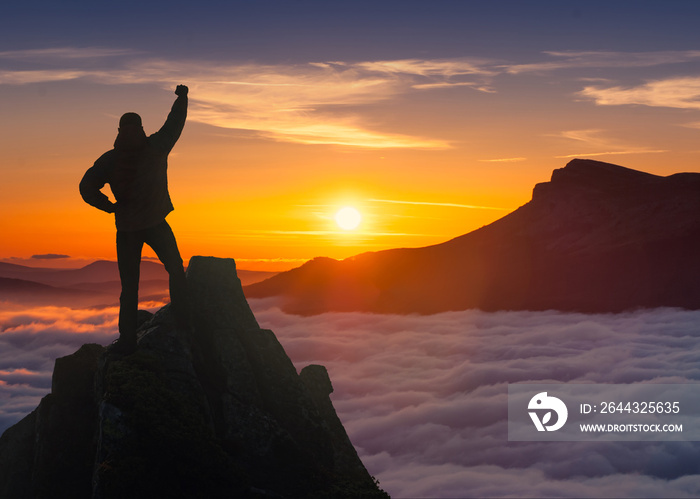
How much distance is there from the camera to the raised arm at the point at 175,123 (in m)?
15.8

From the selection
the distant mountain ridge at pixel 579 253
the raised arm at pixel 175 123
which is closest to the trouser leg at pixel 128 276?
the raised arm at pixel 175 123

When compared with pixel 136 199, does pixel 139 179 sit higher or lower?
higher

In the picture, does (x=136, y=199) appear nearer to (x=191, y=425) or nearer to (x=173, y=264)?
(x=173, y=264)

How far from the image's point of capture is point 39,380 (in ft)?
622

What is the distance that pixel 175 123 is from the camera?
634 inches

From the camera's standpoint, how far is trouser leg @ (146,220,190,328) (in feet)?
53.4

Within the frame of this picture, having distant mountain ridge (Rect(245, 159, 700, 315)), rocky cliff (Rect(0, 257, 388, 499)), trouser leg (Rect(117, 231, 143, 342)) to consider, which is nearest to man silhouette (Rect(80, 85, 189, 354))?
trouser leg (Rect(117, 231, 143, 342))

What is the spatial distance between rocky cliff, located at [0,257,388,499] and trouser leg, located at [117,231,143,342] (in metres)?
0.58

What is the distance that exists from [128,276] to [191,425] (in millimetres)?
4512

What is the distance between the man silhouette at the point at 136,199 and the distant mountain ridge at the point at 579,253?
455 feet

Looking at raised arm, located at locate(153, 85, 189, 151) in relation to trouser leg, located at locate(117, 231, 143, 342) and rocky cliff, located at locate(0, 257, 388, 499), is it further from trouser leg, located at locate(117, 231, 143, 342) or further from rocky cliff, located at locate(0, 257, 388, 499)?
rocky cliff, located at locate(0, 257, 388, 499)

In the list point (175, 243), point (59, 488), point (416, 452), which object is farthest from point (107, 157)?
point (416, 452)

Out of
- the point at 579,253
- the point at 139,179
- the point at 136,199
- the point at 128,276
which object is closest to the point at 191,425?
the point at 128,276

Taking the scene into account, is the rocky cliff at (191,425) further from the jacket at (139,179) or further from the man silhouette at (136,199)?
the jacket at (139,179)
